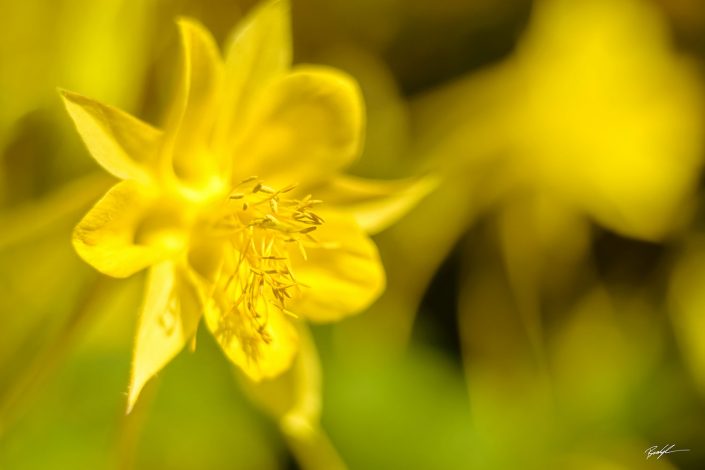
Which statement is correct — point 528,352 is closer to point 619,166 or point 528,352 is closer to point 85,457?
point 619,166

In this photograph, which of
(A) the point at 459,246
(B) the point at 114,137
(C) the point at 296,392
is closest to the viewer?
(B) the point at 114,137

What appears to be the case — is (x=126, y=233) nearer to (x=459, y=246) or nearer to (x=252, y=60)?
(x=252, y=60)

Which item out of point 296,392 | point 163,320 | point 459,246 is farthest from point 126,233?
point 459,246
